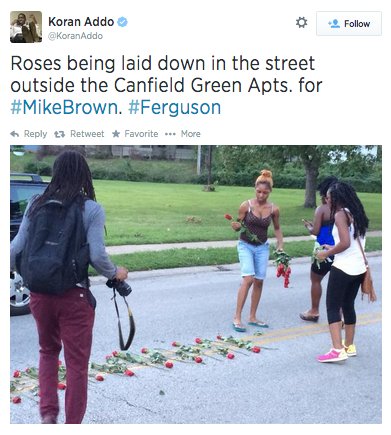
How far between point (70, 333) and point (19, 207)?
138 inches

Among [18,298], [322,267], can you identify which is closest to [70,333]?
[18,298]

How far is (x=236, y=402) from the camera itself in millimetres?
4586

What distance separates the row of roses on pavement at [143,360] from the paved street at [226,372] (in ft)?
Answer: 0.28

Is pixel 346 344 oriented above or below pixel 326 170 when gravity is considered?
below

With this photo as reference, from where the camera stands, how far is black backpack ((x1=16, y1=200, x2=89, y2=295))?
3.47m

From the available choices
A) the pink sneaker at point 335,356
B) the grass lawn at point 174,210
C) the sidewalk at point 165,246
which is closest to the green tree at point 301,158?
the grass lawn at point 174,210

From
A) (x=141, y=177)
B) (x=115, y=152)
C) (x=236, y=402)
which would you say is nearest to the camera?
(x=236, y=402)

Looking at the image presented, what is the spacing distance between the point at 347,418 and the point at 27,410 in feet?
7.92

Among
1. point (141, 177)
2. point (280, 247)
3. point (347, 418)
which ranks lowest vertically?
point (347, 418)

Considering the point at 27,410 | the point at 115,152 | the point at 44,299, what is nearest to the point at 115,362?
the point at 27,410

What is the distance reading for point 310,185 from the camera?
20.2 m
